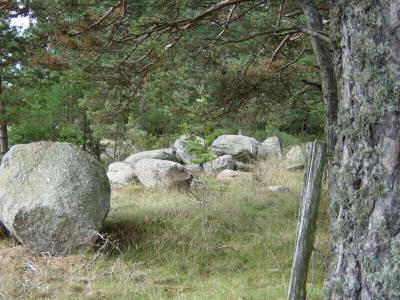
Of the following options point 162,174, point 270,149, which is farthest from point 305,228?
point 270,149

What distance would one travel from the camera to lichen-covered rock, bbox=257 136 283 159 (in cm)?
1616

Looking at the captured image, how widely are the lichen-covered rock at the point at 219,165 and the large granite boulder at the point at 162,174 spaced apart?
2.45 metres

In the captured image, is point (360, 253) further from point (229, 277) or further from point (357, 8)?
point (229, 277)

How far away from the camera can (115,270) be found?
17.8 ft

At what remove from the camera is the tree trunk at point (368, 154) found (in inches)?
81.9

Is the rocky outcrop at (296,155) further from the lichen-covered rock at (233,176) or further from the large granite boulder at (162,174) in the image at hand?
the large granite boulder at (162,174)

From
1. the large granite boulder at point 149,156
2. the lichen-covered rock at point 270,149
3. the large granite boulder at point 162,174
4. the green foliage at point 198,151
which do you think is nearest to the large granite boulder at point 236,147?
the lichen-covered rock at point 270,149

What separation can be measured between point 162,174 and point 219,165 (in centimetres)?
316

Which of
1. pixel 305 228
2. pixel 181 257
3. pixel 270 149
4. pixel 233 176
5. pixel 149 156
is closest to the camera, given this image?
pixel 305 228

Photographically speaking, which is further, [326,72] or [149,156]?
[149,156]

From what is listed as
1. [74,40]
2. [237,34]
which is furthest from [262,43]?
[74,40]

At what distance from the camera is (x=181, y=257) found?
20.0 feet

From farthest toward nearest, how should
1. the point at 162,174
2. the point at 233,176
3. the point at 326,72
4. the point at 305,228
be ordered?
the point at 233,176, the point at 162,174, the point at 326,72, the point at 305,228

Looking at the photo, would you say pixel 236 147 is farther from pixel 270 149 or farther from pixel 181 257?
pixel 181 257
